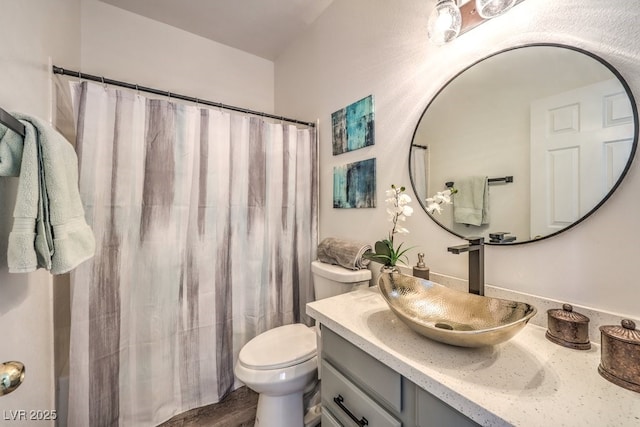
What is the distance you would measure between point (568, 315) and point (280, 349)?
1139 mm

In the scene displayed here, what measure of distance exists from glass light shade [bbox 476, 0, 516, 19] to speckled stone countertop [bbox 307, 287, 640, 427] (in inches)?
42.8

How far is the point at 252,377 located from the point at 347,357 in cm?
57

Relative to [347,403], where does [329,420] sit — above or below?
below

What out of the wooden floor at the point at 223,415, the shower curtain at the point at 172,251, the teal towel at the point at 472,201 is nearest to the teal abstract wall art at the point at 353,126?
the shower curtain at the point at 172,251

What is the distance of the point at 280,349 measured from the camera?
3.99ft

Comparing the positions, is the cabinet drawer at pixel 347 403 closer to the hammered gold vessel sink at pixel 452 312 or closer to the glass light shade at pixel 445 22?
the hammered gold vessel sink at pixel 452 312

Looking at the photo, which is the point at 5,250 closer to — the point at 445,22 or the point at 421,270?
the point at 421,270

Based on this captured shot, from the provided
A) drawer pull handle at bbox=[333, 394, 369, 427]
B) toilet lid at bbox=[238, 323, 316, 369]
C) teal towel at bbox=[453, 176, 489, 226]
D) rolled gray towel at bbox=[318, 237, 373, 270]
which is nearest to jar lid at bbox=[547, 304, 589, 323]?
teal towel at bbox=[453, 176, 489, 226]

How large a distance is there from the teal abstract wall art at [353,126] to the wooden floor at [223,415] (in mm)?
1690

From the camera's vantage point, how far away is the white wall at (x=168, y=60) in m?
1.62

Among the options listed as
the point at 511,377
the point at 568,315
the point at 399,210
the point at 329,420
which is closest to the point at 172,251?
the point at 329,420

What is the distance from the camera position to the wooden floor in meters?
1.32

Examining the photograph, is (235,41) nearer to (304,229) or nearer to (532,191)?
(304,229)

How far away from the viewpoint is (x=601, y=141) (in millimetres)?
667
